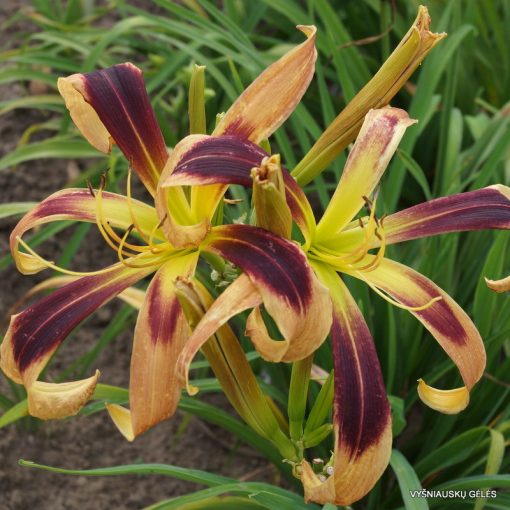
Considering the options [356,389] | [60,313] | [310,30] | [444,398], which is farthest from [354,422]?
[310,30]

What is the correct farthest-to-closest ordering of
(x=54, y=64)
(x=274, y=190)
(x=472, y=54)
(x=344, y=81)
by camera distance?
1. (x=472, y=54)
2. (x=54, y=64)
3. (x=344, y=81)
4. (x=274, y=190)

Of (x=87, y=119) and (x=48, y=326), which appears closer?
(x=48, y=326)

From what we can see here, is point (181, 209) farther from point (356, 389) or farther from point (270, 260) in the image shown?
point (356, 389)

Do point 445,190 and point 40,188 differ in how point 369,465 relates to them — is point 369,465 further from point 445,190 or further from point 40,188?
point 40,188

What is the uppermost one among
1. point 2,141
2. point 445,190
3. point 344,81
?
point 344,81

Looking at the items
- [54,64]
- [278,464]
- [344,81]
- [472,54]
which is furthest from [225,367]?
[472,54]

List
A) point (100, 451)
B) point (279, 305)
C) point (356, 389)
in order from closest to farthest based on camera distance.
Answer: point (279, 305) → point (356, 389) → point (100, 451)
